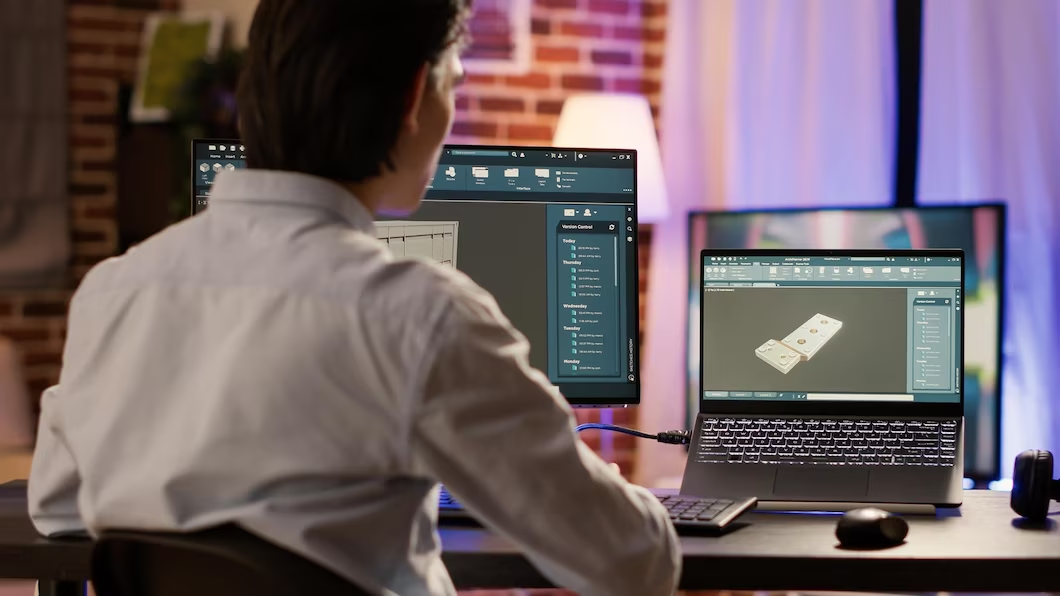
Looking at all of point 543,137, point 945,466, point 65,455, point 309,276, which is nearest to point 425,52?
point 309,276

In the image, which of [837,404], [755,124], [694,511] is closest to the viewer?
[694,511]

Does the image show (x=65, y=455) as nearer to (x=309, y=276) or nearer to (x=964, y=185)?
(x=309, y=276)

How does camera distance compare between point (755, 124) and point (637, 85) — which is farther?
point (637, 85)

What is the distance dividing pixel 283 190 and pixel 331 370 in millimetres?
183

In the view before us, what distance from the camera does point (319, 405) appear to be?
0.93 metres

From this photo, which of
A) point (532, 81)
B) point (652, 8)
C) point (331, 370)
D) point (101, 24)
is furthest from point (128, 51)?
point (331, 370)

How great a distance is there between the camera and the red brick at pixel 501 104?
→ 12.6 feet

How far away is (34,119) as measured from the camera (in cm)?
391

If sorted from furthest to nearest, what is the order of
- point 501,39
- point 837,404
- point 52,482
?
point 501,39 → point 837,404 → point 52,482

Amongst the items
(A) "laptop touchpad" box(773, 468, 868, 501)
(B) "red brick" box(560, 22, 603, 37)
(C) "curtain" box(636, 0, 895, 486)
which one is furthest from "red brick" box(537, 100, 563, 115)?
(A) "laptop touchpad" box(773, 468, 868, 501)

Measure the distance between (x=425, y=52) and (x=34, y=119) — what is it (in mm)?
3247

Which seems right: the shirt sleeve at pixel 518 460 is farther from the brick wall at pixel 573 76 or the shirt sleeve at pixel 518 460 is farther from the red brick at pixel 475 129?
the red brick at pixel 475 129

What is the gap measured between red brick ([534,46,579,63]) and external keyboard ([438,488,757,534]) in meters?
2.54

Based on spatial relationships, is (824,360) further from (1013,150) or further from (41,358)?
(41,358)
